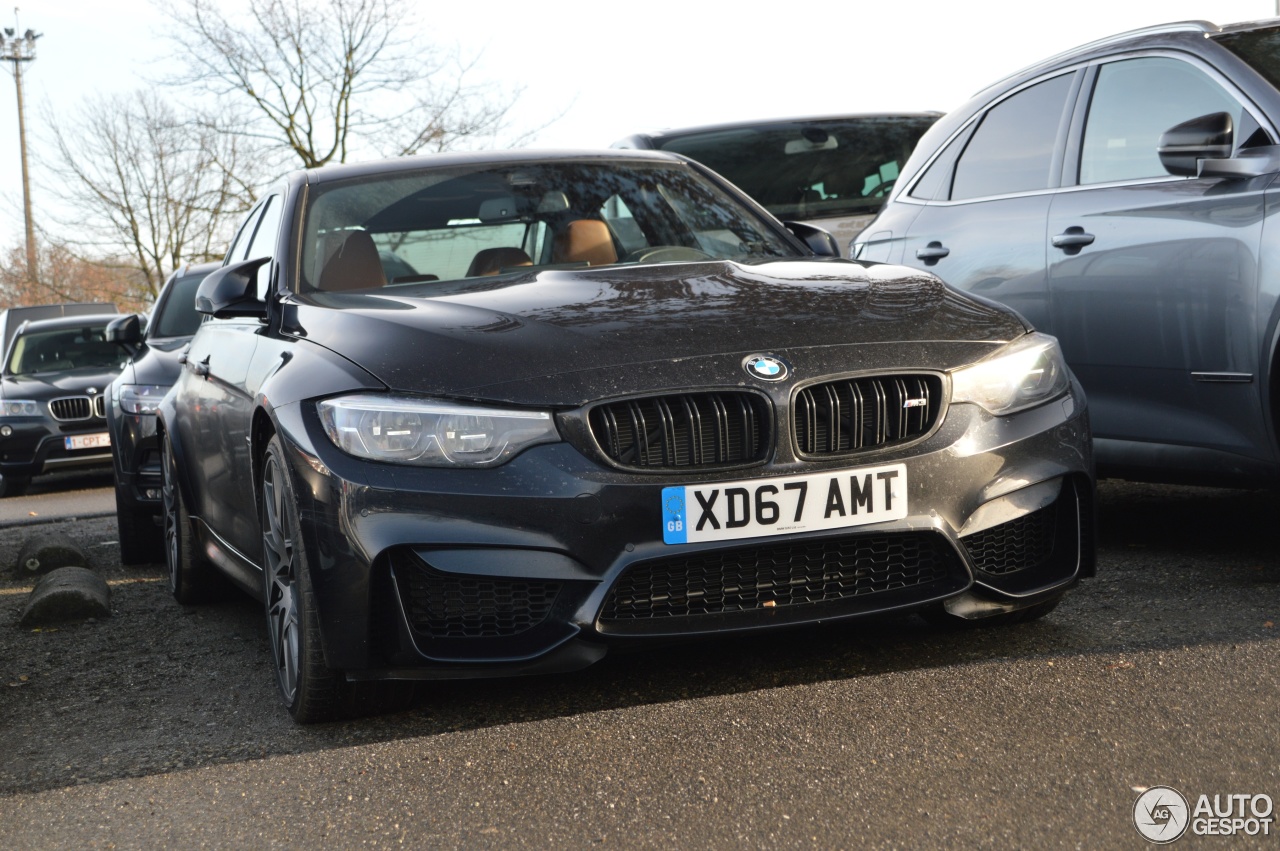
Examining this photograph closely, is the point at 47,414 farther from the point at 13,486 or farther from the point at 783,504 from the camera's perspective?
the point at 783,504

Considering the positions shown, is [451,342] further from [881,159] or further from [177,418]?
[881,159]

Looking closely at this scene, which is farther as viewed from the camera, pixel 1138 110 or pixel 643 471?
pixel 1138 110

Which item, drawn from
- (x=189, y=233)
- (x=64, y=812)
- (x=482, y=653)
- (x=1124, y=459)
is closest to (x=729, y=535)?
(x=482, y=653)

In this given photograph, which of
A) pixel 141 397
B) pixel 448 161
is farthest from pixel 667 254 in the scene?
pixel 141 397

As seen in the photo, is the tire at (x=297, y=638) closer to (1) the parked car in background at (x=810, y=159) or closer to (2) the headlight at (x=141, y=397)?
(2) the headlight at (x=141, y=397)

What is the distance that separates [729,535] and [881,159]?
8.36 metres

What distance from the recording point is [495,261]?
4.67 metres

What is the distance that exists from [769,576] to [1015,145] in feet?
9.87

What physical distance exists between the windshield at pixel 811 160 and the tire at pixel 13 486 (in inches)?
320

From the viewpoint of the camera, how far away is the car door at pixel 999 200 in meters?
5.47

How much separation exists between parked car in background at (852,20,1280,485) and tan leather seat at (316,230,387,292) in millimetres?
2322

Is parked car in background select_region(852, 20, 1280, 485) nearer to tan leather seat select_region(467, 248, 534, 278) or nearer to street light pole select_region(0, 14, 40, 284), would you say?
tan leather seat select_region(467, 248, 534, 278)

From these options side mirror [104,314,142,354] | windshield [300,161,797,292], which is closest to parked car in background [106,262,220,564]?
side mirror [104,314,142,354]

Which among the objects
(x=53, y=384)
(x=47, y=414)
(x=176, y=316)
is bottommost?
(x=47, y=414)
